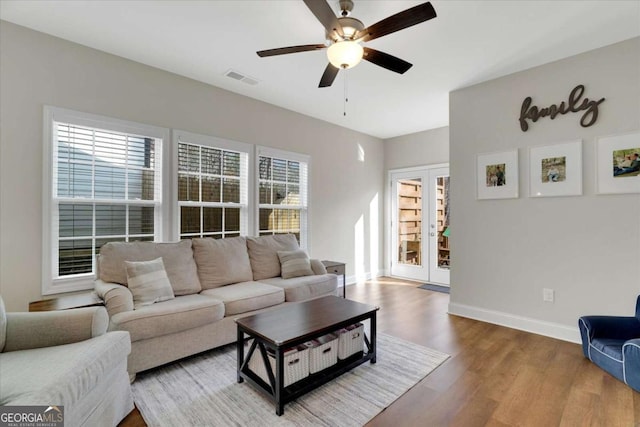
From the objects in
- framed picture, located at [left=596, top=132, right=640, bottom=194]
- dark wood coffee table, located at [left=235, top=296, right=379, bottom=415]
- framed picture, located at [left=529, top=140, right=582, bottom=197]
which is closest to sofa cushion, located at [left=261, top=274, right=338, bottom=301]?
dark wood coffee table, located at [left=235, top=296, right=379, bottom=415]

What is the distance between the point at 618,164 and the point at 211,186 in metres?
4.31

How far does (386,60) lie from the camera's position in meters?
2.33

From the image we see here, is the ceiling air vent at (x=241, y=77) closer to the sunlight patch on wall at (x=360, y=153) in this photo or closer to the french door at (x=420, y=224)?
the sunlight patch on wall at (x=360, y=153)

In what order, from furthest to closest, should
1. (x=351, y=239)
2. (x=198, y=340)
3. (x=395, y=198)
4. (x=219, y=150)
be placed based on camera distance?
(x=395, y=198) → (x=351, y=239) → (x=219, y=150) → (x=198, y=340)

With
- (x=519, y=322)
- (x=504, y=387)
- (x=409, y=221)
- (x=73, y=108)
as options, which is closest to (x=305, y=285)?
(x=504, y=387)

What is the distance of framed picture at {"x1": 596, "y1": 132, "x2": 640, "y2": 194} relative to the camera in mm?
2766

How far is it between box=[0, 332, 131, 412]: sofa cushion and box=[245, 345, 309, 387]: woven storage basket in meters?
0.86

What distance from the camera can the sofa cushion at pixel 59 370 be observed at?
127 cm

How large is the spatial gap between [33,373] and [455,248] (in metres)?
4.05

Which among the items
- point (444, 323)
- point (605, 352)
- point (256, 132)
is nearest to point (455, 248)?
point (444, 323)

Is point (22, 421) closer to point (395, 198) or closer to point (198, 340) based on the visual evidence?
point (198, 340)

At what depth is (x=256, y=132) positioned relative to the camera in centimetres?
421

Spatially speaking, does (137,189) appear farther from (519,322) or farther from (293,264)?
(519,322)

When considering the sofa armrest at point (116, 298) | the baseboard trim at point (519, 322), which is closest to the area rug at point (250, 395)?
the sofa armrest at point (116, 298)
